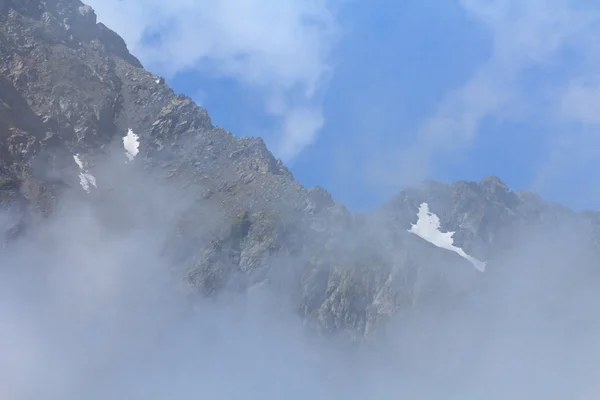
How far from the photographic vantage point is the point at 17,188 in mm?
199875

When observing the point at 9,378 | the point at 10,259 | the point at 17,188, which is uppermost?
the point at 17,188

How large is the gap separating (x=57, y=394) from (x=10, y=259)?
106 feet

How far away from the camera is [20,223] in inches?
7825

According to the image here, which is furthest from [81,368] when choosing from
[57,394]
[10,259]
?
[10,259]

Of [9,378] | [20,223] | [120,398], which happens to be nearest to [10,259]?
[20,223]

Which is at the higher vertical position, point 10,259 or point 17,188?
point 17,188

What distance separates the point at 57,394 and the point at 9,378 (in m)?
14.0

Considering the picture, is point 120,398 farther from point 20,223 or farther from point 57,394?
point 20,223

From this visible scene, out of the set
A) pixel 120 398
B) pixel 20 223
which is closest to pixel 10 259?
pixel 20 223

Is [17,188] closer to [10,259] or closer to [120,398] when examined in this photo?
[10,259]

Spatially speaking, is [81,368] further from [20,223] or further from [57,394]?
[20,223]

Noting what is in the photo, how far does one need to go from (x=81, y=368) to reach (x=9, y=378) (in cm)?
1622

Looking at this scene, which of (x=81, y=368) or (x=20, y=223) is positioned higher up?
(x=20, y=223)

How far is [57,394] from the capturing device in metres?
193
